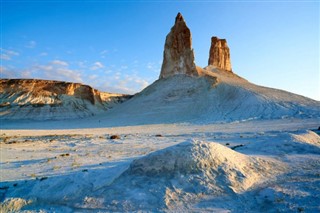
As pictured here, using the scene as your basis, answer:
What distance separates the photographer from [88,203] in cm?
749

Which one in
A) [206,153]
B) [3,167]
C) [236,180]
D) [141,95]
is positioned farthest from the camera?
[141,95]

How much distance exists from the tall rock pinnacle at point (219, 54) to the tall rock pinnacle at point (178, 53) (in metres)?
16.3

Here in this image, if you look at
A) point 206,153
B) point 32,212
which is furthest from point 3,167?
point 206,153

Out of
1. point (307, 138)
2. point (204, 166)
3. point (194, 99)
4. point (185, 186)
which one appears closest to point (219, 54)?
point (194, 99)

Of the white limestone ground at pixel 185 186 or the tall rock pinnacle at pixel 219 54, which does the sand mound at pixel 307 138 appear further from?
the tall rock pinnacle at pixel 219 54

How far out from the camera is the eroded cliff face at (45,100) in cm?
6775

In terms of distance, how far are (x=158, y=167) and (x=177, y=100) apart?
145ft

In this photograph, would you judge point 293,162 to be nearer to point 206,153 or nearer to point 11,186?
point 206,153

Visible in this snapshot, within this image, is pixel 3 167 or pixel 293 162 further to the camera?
pixel 3 167

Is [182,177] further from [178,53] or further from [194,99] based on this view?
[178,53]

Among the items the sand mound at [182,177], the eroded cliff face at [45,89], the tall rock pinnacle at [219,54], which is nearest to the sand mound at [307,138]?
the sand mound at [182,177]

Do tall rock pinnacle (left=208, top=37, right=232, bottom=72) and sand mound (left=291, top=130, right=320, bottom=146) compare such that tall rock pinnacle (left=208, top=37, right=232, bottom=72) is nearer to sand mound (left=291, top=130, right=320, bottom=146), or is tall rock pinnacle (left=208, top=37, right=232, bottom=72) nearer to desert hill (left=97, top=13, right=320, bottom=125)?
desert hill (left=97, top=13, right=320, bottom=125)

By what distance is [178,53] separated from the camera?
61.3m

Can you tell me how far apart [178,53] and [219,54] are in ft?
64.0
